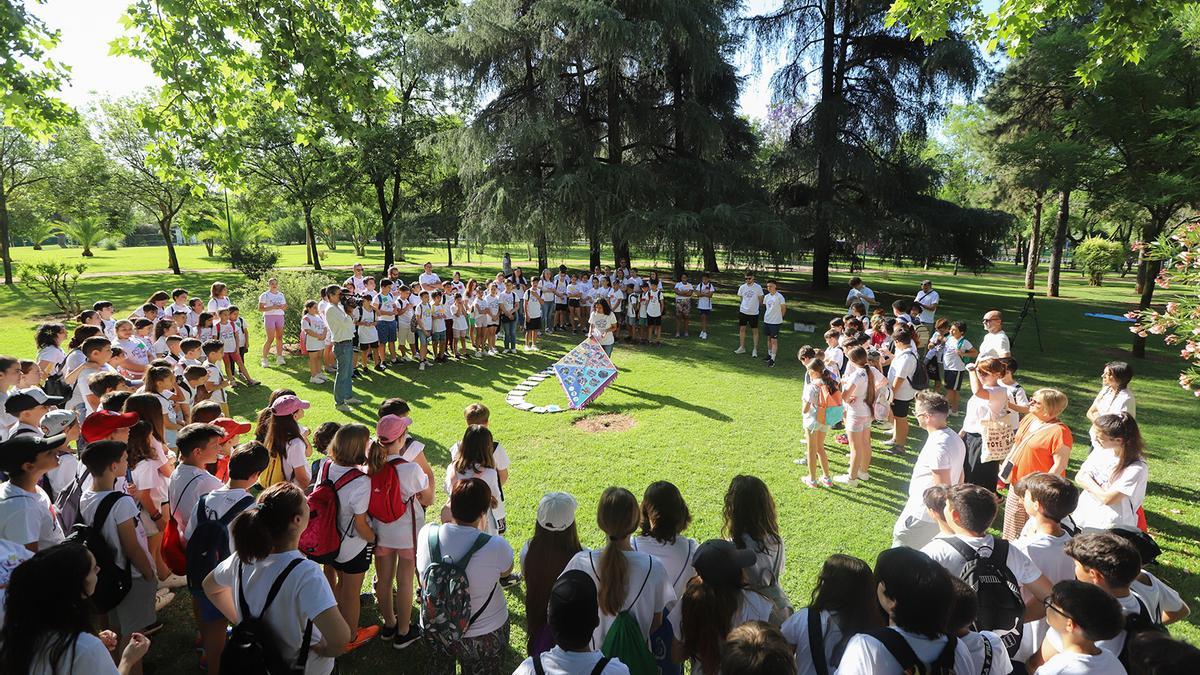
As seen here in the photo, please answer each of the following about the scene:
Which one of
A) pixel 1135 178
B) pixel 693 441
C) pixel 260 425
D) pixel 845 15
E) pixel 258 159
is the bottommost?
pixel 693 441

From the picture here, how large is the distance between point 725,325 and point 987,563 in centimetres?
1593

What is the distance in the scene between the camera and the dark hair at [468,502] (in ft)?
10.0

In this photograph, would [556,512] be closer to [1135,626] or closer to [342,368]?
[1135,626]

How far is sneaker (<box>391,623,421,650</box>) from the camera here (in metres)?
4.25

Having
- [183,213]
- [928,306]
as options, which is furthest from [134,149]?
[928,306]

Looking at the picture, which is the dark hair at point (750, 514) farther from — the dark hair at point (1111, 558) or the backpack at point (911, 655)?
the dark hair at point (1111, 558)

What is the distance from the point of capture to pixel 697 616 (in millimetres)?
2719

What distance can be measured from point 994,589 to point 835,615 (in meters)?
1.14

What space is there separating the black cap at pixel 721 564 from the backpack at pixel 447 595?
3.89 feet

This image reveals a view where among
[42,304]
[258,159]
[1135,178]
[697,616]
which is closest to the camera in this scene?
[697,616]

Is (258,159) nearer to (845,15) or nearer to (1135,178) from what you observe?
(845,15)

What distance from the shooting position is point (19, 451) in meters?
3.21

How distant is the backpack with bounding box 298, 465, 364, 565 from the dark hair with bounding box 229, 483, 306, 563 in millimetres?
940

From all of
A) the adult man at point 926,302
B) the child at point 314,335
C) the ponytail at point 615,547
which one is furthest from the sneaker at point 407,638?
the adult man at point 926,302
